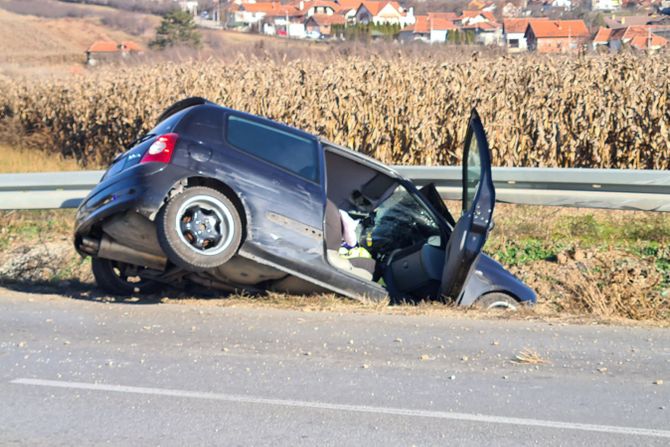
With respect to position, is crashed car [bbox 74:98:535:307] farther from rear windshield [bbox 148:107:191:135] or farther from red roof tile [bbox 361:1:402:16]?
red roof tile [bbox 361:1:402:16]

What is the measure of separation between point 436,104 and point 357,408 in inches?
455

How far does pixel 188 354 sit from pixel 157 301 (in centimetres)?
186

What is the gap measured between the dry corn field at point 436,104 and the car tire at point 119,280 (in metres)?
8.27

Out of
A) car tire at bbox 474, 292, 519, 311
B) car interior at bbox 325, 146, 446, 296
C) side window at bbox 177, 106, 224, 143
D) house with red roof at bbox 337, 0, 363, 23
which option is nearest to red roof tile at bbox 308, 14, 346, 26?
house with red roof at bbox 337, 0, 363, 23

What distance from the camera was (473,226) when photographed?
25.5ft

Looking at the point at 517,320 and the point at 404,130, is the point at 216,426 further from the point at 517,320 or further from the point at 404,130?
the point at 404,130

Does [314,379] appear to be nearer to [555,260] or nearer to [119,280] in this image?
[119,280]

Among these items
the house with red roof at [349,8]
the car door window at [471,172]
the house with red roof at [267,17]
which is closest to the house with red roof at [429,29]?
the house with red roof at [349,8]

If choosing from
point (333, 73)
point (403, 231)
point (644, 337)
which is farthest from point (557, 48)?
point (644, 337)

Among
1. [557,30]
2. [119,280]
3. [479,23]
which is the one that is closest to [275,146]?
[119,280]

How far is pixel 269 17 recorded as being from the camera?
274 feet

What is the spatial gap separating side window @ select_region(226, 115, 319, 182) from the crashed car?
11mm

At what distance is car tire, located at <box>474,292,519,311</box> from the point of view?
8.78 m

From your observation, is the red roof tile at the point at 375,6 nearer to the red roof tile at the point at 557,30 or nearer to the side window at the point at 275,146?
the red roof tile at the point at 557,30
